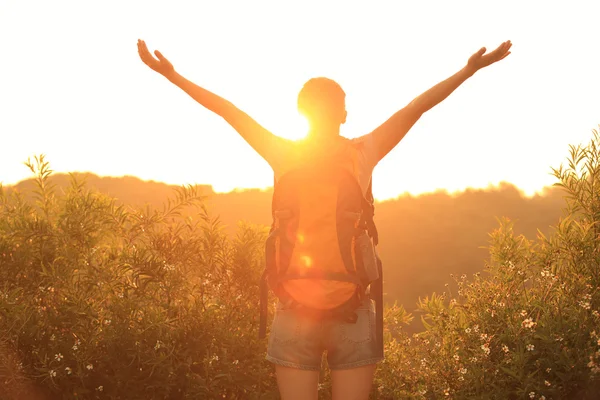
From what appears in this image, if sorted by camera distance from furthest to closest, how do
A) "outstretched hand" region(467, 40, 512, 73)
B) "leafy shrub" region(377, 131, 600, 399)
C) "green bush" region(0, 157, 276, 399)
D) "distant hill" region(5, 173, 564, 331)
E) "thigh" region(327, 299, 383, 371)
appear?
"distant hill" region(5, 173, 564, 331)
"green bush" region(0, 157, 276, 399)
"leafy shrub" region(377, 131, 600, 399)
"outstretched hand" region(467, 40, 512, 73)
"thigh" region(327, 299, 383, 371)

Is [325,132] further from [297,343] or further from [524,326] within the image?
[524,326]

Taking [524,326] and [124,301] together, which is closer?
[524,326]

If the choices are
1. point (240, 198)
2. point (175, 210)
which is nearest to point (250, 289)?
point (175, 210)

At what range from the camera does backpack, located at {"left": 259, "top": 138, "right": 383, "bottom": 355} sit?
10.1ft

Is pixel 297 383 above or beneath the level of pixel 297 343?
beneath

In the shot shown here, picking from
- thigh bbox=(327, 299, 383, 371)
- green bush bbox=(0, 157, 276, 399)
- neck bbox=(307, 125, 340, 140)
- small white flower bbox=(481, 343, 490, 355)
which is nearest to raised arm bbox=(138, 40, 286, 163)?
neck bbox=(307, 125, 340, 140)

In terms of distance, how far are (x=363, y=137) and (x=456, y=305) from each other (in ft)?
8.56

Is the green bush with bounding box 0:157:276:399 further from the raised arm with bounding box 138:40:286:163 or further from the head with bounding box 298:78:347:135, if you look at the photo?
the head with bounding box 298:78:347:135

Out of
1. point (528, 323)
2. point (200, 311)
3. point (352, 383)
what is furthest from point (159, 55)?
point (528, 323)

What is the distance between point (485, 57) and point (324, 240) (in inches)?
54.7

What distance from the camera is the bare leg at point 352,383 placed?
301 centimetres

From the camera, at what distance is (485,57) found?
328 cm

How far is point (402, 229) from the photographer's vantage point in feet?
65.1

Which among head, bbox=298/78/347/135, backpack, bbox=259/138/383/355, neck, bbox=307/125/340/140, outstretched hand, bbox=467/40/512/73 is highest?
outstretched hand, bbox=467/40/512/73
